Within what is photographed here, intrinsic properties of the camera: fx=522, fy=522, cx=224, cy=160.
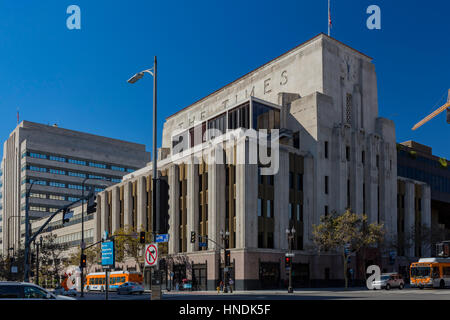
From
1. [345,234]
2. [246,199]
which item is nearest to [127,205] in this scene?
[246,199]

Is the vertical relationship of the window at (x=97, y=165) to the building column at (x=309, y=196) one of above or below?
above

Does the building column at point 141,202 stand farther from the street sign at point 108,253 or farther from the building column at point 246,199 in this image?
the street sign at point 108,253

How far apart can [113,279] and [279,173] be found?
25.2m

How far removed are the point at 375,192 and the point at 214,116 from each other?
86.5 ft

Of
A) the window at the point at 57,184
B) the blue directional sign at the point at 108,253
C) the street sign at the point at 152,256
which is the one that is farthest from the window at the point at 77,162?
the street sign at the point at 152,256

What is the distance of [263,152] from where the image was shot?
6531 centimetres

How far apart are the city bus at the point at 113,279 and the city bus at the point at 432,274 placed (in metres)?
32.0

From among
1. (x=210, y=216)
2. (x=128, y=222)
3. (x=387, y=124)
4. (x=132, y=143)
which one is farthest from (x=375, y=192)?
(x=132, y=143)

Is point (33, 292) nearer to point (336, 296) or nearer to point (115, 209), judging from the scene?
point (336, 296)

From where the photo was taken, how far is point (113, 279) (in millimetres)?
66750

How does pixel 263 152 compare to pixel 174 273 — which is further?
pixel 174 273

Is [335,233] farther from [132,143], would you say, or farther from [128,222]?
[132,143]

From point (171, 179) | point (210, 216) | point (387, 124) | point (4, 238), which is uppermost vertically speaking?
point (387, 124)

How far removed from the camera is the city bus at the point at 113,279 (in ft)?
208
